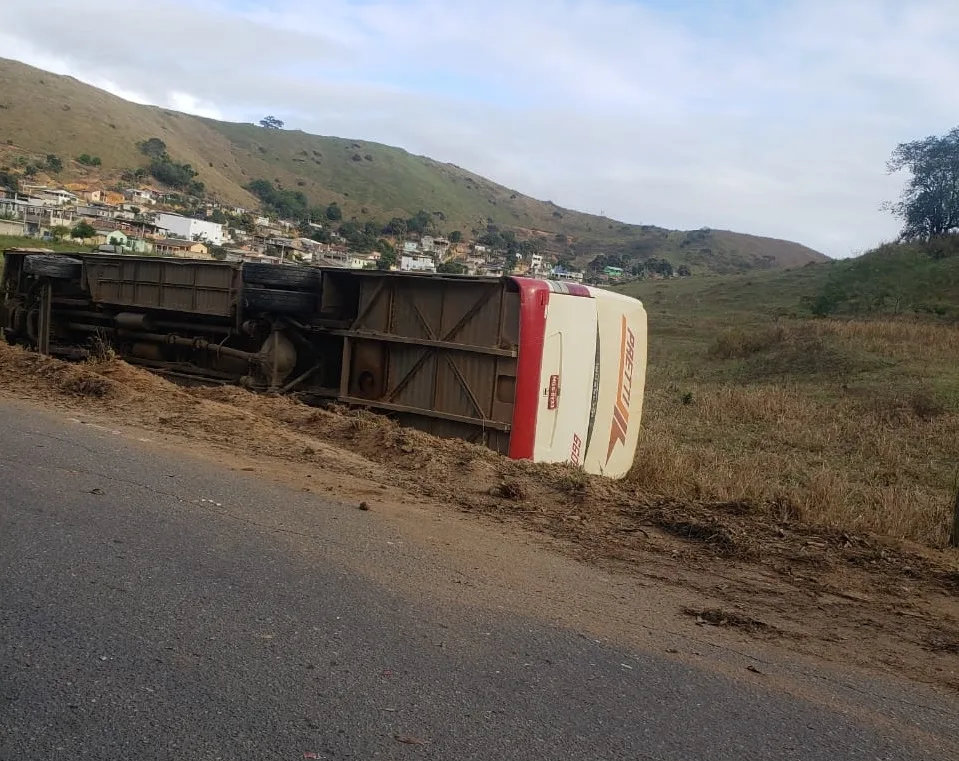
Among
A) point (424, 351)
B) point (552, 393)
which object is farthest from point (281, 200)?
point (552, 393)

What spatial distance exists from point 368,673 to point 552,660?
886mm

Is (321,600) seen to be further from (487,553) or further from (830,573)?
(830,573)

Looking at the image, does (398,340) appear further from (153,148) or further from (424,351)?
(153,148)

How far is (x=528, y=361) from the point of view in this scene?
365 inches

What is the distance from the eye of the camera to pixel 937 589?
18.9 ft

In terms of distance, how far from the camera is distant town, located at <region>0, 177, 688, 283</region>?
3727 cm

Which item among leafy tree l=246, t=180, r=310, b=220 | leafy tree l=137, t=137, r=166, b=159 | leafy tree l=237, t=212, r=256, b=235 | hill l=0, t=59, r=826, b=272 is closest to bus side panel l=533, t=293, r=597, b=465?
leafy tree l=237, t=212, r=256, b=235

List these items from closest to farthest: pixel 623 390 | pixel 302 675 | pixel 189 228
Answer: pixel 302 675
pixel 623 390
pixel 189 228

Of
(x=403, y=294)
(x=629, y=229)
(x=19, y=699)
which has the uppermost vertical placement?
(x=629, y=229)

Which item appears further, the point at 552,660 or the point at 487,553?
the point at 487,553

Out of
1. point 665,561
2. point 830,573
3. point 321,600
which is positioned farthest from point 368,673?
point 830,573

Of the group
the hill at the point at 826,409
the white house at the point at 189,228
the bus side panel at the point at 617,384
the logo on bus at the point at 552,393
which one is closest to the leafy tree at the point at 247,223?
the white house at the point at 189,228

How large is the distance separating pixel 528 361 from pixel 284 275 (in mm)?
4008

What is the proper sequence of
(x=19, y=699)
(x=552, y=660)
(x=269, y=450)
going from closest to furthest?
(x=19, y=699)
(x=552, y=660)
(x=269, y=450)
